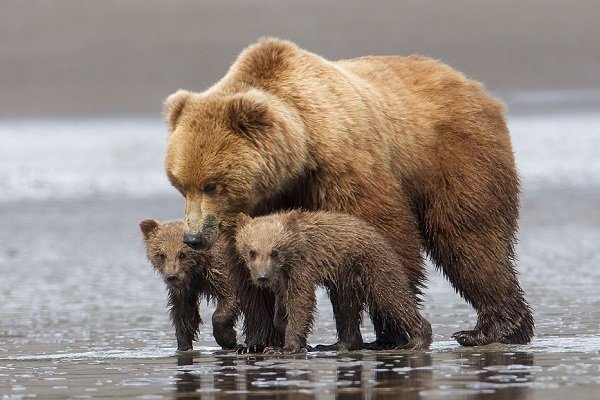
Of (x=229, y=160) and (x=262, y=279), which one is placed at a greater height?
(x=229, y=160)

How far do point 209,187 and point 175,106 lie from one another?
0.57m

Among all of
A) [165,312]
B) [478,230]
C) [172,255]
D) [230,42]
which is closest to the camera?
[172,255]

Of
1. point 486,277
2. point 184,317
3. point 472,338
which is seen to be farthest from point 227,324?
point 486,277

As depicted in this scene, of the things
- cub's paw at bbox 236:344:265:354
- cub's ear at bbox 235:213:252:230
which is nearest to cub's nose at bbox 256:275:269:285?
cub's ear at bbox 235:213:252:230

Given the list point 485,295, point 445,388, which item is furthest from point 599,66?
point 445,388

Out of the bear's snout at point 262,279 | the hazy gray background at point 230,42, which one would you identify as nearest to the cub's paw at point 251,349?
the bear's snout at point 262,279

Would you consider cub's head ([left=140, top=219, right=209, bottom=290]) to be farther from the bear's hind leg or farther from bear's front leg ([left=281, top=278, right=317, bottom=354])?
the bear's hind leg

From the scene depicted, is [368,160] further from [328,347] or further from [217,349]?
[217,349]

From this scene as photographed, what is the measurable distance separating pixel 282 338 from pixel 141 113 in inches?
847

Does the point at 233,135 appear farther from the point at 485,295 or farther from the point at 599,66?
the point at 599,66

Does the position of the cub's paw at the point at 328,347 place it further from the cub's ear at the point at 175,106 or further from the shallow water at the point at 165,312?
the cub's ear at the point at 175,106

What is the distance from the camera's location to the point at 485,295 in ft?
29.1

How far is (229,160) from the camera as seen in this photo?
776 cm

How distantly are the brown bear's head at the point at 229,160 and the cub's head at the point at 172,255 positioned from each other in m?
0.69
